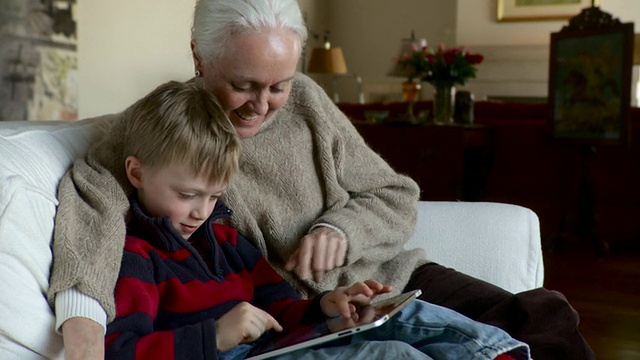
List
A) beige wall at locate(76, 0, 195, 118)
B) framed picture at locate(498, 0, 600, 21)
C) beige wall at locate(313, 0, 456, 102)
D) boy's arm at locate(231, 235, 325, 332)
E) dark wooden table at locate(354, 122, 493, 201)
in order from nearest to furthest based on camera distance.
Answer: boy's arm at locate(231, 235, 325, 332) < dark wooden table at locate(354, 122, 493, 201) < beige wall at locate(76, 0, 195, 118) < framed picture at locate(498, 0, 600, 21) < beige wall at locate(313, 0, 456, 102)

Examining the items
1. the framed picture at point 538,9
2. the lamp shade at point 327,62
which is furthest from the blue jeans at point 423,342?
the framed picture at point 538,9

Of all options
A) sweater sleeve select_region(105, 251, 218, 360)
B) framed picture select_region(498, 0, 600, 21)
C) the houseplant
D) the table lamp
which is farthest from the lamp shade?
sweater sleeve select_region(105, 251, 218, 360)

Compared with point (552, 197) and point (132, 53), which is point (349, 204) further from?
point (132, 53)

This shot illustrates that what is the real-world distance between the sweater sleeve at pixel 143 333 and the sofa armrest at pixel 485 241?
32.0 inches

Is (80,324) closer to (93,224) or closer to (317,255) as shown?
(93,224)

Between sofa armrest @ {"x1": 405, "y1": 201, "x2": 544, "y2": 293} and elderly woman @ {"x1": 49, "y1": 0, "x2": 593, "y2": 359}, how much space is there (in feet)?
0.34

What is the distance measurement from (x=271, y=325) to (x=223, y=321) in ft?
0.26

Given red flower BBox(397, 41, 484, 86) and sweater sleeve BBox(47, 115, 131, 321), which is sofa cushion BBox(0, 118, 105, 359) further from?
red flower BBox(397, 41, 484, 86)

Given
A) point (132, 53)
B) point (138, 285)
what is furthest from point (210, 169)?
point (132, 53)

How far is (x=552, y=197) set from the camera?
4.50 m

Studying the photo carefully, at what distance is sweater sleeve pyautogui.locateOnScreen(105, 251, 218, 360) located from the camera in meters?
1.03

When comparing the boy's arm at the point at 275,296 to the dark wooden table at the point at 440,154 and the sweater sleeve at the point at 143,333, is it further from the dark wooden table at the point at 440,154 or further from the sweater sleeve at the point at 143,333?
the dark wooden table at the point at 440,154

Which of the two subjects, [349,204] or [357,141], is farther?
[357,141]

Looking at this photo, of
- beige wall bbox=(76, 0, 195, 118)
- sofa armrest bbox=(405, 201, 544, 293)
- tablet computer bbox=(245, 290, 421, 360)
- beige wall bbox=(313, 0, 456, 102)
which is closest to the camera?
tablet computer bbox=(245, 290, 421, 360)
